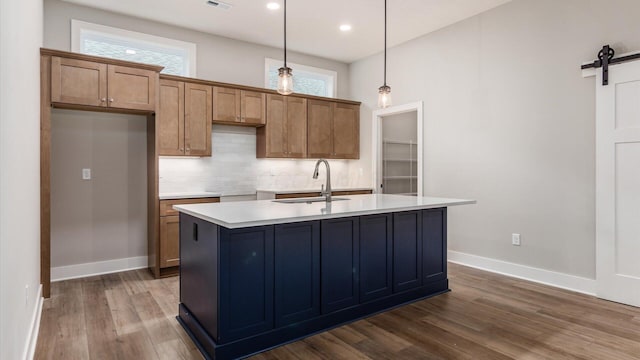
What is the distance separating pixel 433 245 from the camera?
3502 millimetres

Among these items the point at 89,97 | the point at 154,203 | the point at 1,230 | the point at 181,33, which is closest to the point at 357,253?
the point at 1,230

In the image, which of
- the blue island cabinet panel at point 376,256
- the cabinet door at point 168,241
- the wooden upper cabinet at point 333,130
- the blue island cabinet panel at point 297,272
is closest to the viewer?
the blue island cabinet panel at point 297,272

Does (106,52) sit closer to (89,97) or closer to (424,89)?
(89,97)

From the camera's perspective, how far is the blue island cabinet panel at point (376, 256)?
116 inches

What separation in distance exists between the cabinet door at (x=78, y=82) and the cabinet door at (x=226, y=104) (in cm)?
125

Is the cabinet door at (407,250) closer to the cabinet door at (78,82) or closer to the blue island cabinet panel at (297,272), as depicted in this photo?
the blue island cabinet panel at (297,272)

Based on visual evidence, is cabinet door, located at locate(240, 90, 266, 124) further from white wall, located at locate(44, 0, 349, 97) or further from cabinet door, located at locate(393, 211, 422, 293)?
cabinet door, located at locate(393, 211, 422, 293)

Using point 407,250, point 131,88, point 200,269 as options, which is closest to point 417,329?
point 407,250

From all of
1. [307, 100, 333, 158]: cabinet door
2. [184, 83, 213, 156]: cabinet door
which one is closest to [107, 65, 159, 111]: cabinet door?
[184, 83, 213, 156]: cabinet door

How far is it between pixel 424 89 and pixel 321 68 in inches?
71.5

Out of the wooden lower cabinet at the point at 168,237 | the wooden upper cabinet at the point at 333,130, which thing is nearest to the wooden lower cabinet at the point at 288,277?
the wooden lower cabinet at the point at 168,237

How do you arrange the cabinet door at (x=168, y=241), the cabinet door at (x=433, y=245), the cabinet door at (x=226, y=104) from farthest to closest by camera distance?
the cabinet door at (x=226, y=104)
the cabinet door at (x=168, y=241)
the cabinet door at (x=433, y=245)

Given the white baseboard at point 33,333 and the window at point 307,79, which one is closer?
the white baseboard at point 33,333

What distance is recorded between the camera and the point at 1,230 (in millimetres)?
1458
